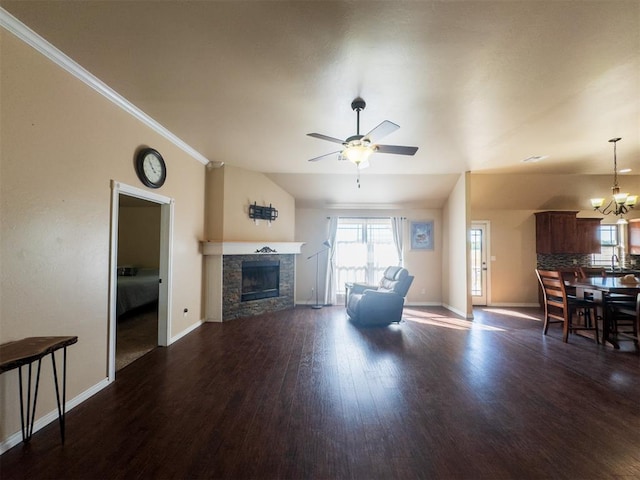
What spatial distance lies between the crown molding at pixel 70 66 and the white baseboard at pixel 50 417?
2685 mm

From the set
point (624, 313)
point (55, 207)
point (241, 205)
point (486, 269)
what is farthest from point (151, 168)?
point (486, 269)

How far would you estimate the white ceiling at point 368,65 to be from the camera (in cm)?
179

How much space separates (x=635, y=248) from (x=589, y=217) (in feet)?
4.19

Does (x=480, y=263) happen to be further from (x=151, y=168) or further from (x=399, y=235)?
(x=151, y=168)

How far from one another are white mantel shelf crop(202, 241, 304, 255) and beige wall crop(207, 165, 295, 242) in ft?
0.59

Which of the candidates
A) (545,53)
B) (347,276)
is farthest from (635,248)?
(545,53)

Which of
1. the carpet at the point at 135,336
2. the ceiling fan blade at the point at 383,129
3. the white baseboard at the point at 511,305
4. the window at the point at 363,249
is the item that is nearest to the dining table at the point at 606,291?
the white baseboard at the point at 511,305

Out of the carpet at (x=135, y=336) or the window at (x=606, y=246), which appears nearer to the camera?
the carpet at (x=135, y=336)

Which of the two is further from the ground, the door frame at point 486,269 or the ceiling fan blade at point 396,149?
the ceiling fan blade at point 396,149

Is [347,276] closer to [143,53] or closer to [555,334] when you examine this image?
[555,334]

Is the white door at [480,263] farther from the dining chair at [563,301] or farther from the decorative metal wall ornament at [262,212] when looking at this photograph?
the decorative metal wall ornament at [262,212]

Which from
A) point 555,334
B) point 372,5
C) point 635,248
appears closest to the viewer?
point 372,5

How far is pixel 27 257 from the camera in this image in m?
1.96

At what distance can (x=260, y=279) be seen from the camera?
5719 millimetres
